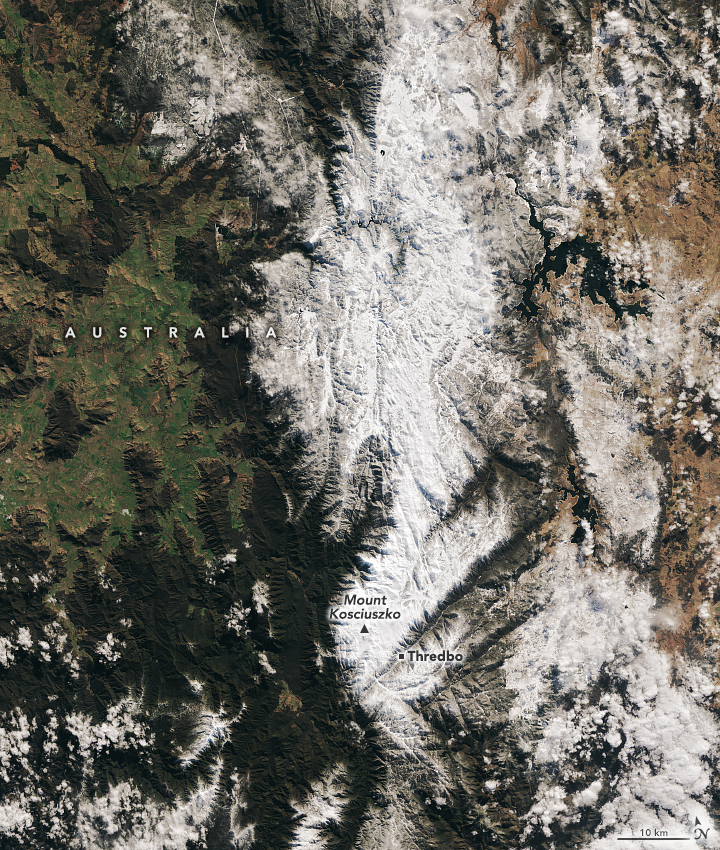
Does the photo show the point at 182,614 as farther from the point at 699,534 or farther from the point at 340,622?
the point at 699,534

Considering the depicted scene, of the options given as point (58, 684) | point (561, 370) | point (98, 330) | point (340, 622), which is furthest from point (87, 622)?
point (561, 370)

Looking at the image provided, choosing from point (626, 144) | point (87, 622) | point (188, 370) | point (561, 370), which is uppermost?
point (626, 144)

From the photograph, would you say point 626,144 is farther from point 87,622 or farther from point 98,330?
point 87,622

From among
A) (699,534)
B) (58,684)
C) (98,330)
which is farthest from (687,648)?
(98,330)

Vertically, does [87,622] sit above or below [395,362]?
below

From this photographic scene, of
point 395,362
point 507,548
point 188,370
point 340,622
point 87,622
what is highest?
point 395,362

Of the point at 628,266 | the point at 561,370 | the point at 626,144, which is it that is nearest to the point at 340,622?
the point at 561,370

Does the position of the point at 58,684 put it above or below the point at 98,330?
below
